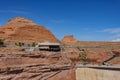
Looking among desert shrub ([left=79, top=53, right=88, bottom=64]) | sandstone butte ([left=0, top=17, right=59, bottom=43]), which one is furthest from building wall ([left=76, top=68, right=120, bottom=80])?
sandstone butte ([left=0, top=17, right=59, bottom=43])

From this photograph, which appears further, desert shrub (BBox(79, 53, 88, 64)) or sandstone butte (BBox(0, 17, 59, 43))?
sandstone butte (BBox(0, 17, 59, 43))

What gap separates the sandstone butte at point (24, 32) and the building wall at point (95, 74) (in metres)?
19.9

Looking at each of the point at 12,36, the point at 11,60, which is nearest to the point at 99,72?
the point at 11,60

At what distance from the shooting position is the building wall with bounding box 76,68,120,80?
1176 inches

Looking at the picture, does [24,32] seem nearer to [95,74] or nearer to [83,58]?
[83,58]

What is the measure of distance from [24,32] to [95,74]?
25.8 metres

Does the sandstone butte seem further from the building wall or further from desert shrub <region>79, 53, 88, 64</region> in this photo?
the building wall

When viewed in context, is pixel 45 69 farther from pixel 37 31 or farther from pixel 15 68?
pixel 37 31

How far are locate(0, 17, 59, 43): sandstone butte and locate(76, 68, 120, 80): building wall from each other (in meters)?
19.9

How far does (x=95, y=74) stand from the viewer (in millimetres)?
31312

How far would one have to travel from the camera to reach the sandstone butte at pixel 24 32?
→ 51.4 metres

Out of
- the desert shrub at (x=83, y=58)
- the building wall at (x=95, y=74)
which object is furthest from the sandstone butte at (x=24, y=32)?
the building wall at (x=95, y=74)

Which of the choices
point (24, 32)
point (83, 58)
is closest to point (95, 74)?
point (83, 58)

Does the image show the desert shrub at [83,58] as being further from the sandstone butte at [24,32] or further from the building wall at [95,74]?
the sandstone butte at [24,32]
